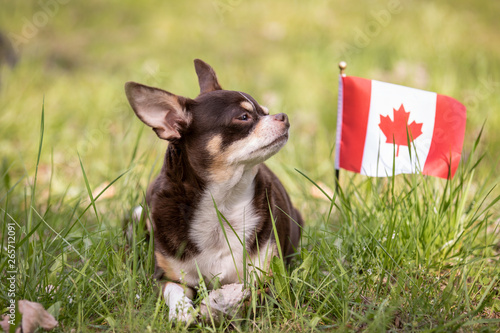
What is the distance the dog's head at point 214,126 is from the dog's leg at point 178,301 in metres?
0.62

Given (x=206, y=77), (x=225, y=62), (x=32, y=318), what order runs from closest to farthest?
(x=32, y=318), (x=206, y=77), (x=225, y=62)

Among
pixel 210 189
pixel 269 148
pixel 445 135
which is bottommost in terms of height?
pixel 210 189

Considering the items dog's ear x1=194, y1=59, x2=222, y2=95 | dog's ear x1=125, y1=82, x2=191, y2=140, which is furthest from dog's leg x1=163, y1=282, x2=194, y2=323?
dog's ear x1=194, y1=59, x2=222, y2=95

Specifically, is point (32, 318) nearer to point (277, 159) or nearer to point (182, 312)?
point (182, 312)

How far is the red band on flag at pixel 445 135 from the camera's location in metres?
3.17

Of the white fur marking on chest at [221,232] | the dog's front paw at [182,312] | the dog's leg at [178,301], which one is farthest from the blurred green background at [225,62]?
the dog's front paw at [182,312]

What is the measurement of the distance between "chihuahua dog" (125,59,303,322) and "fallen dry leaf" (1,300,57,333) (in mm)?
579

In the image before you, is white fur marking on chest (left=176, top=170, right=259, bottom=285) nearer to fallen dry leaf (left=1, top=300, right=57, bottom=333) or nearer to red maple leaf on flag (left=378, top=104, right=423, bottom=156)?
fallen dry leaf (left=1, top=300, right=57, bottom=333)

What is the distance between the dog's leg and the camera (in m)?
2.41

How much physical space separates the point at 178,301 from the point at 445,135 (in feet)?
6.18

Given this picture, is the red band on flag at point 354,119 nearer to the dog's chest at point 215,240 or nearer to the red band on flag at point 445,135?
the red band on flag at point 445,135

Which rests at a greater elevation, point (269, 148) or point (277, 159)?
point (269, 148)

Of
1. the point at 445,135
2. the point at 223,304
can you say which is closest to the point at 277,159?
the point at 445,135

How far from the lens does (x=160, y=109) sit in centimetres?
270
